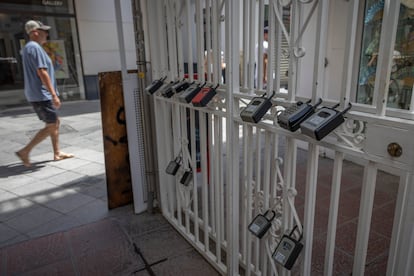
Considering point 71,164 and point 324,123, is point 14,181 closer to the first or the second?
point 71,164

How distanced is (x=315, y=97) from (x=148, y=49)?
→ 171 cm

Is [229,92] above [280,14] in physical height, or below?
below

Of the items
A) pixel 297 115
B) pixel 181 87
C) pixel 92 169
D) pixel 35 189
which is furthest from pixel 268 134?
pixel 92 169

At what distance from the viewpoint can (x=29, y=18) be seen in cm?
823

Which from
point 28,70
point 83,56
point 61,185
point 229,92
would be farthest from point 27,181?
point 83,56

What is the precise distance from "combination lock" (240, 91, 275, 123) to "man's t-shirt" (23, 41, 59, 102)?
11.5 feet

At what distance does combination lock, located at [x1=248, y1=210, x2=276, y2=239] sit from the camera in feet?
5.31

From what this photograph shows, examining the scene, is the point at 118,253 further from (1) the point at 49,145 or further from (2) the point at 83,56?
(2) the point at 83,56

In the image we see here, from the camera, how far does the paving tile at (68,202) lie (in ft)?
10.4

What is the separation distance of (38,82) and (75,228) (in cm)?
223

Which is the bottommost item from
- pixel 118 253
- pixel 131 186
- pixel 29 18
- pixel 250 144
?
pixel 118 253

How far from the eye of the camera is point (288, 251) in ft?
4.73

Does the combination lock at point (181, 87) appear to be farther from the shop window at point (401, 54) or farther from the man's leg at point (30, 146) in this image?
the man's leg at point (30, 146)

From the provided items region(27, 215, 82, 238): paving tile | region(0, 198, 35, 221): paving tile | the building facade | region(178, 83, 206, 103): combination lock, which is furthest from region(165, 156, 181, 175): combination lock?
the building facade
